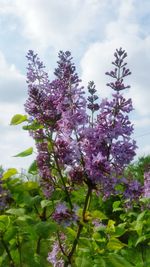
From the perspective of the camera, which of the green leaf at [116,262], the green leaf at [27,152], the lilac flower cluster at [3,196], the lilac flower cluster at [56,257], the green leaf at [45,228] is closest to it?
the green leaf at [45,228]

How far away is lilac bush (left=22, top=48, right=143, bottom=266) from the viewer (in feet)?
10.1

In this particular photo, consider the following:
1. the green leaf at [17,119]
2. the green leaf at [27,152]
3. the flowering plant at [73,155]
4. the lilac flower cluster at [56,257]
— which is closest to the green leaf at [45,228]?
the flowering plant at [73,155]

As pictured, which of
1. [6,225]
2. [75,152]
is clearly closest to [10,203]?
[6,225]

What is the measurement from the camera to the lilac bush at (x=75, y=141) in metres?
3.07

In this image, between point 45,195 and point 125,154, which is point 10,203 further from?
point 125,154

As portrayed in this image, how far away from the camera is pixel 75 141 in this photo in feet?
10.2

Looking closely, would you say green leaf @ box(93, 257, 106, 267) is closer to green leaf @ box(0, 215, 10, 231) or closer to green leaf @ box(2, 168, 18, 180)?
green leaf @ box(0, 215, 10, 231)

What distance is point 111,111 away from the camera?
323cm

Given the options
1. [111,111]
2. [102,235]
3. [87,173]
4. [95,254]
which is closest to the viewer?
[87,173]

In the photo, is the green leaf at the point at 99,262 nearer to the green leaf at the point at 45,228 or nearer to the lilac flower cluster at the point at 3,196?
the green leaf at the point at 45,228

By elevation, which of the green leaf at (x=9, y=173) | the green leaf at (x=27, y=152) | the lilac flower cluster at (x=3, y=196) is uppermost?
the green leaf at (x=27, y=152)

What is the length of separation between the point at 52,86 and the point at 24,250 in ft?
4.11

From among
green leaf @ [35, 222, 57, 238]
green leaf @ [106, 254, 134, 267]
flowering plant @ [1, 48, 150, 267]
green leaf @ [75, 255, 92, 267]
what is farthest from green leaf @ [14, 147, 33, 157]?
green leaf @ [106, 254, 134, 267]

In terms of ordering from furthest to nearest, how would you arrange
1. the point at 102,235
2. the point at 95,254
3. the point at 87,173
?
the point at 102,235, the point at 95,254, the point at 87,173
